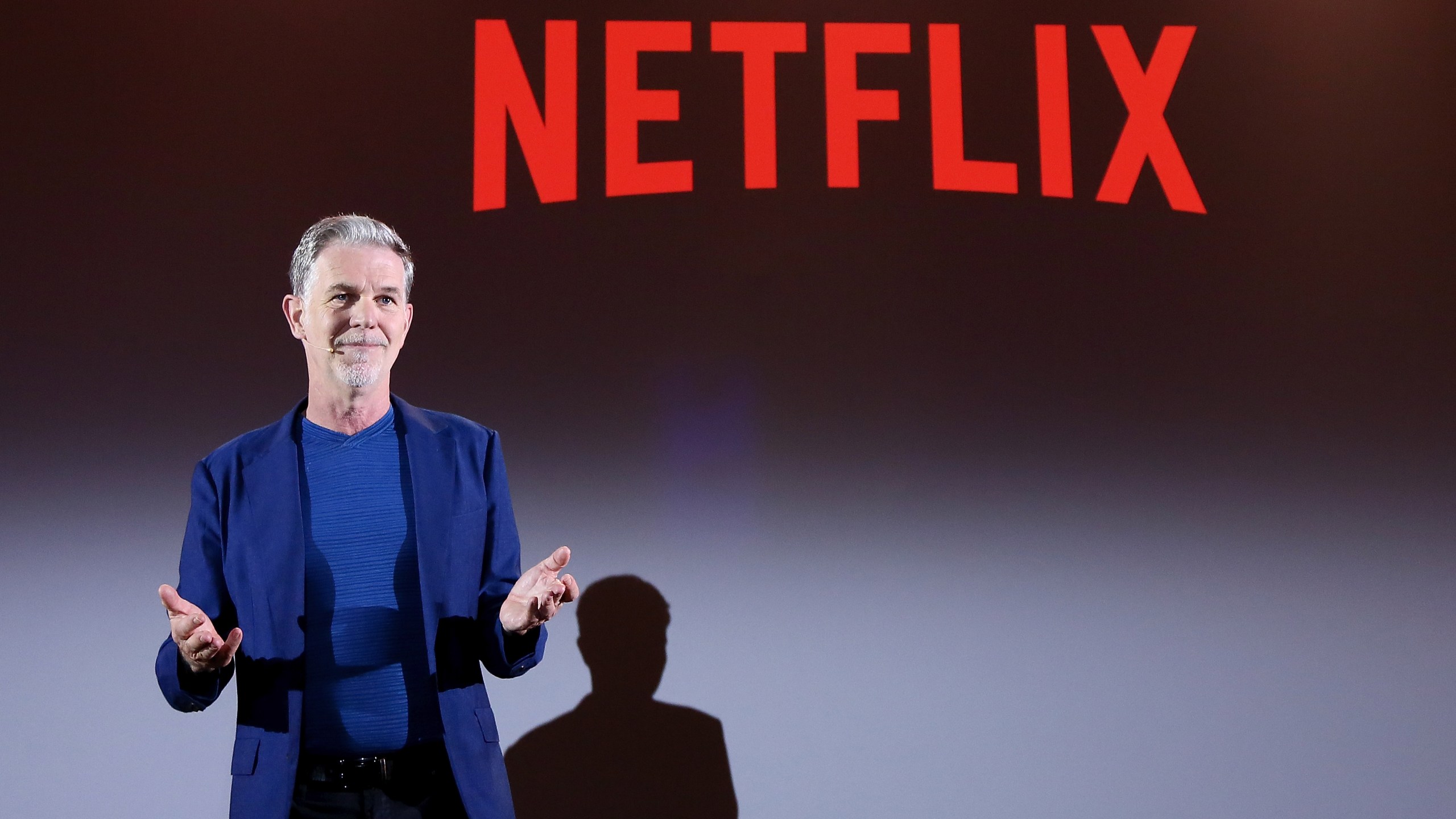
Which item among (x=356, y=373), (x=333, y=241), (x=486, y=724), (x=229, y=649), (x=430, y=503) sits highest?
(x=333, y=241)

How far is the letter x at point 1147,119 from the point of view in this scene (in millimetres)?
3057

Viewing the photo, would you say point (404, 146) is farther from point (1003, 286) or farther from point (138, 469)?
point (1003, 286)

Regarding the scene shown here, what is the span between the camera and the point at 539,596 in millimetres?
1717

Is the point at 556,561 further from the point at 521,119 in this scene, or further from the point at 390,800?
the point at 521,119

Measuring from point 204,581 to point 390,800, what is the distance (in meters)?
0.50

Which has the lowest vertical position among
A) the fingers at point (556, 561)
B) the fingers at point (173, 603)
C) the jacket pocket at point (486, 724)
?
the jacket pocket at point (486, 724)

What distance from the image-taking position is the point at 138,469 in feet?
9.48

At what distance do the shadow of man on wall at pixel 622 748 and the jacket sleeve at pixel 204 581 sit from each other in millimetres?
1140

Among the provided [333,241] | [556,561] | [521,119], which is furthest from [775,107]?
[556,561]

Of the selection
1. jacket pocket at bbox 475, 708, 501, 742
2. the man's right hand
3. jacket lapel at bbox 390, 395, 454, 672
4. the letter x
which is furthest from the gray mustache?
the letter x

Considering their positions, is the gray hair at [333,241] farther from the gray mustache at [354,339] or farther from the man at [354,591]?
the gray mustache at [354,339]

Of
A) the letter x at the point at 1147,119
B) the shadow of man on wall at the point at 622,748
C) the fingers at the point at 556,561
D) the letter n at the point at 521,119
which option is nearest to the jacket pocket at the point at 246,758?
the fingers at the point at 556,561

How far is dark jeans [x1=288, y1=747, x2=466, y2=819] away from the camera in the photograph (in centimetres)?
172

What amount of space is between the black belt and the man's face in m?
0.63
